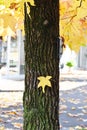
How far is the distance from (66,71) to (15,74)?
5.98 m

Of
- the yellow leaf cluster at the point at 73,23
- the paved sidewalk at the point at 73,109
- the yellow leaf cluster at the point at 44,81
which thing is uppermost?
the yellow leaf cluster at the point at 73,23

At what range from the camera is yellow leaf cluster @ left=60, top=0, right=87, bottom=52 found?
2.10 metres

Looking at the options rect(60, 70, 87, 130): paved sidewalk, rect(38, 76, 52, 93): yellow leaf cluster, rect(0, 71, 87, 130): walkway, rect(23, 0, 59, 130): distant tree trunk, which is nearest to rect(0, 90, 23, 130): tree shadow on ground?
rect(0, 71, 87, 130): walkway

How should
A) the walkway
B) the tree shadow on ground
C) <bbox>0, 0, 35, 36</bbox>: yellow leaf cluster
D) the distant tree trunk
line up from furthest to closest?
the walkway, the tree shadow on ground, the distant tree trunk, <bbox>0, 0, 35, 36</bbox>: yellow leaf cluster

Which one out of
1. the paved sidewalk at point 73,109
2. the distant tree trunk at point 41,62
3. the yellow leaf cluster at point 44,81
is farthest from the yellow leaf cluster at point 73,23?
the paved sidewalk at point 73,109

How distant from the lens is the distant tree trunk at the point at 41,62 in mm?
2225

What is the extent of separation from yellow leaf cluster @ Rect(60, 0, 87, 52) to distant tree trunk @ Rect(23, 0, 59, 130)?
71 millimetres

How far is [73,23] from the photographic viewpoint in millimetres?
2199

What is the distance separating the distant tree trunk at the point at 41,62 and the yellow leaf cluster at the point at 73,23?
0.07 metres

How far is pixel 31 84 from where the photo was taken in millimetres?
2314

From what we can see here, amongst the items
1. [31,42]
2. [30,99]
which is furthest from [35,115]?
[31,42]

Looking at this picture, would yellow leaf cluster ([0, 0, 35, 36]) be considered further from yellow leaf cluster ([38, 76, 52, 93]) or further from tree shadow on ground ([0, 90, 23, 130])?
tree shadow on ground ([0, 90, 23, 130])

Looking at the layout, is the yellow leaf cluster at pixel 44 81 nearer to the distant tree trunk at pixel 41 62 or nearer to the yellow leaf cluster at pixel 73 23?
the distant tree trunk at pixel 41 62

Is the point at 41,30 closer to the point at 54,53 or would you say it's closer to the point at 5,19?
the point at 54,53
